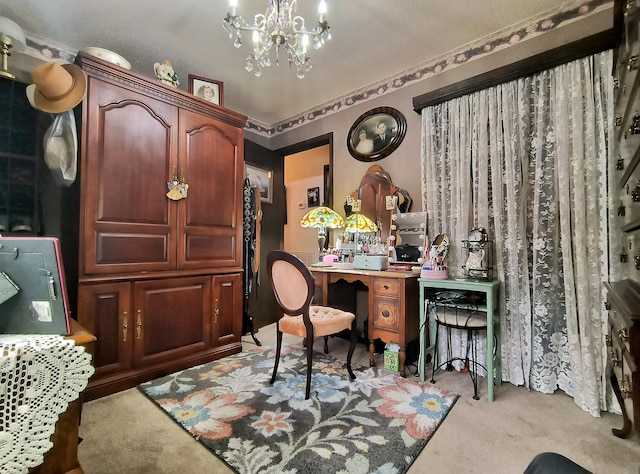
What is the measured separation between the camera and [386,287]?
2.31m

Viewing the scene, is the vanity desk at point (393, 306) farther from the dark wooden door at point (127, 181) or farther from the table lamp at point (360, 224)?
the dark wooden door at point (127, 181)

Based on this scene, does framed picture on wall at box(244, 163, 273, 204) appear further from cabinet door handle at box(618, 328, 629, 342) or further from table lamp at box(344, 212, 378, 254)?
cabinet door handle at box(618, 328, 629, 342)

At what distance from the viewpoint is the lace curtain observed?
1.84 m

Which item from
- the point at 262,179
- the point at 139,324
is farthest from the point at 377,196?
the point at 139,324

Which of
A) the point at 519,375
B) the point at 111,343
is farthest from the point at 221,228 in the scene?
the point at 519,375

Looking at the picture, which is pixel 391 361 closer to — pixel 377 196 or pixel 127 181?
pixel 377 196

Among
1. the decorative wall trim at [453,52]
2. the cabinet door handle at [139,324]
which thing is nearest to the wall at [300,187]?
the decorative wall trim at [453,52]

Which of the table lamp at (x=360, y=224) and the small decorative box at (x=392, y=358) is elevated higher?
the table lamp at (x=360, y=224)

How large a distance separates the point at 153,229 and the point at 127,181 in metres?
0.39

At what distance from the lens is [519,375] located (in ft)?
6.89

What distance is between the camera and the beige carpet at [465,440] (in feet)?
4.38

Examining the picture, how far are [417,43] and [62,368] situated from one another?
304 centimetres

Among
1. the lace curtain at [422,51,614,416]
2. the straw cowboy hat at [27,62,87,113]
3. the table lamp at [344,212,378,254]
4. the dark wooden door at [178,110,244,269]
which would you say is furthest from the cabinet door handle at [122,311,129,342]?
the lace curtain at [422,51,614,416]

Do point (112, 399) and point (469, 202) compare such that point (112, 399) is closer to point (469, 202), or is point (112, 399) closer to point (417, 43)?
point (469, 202)
